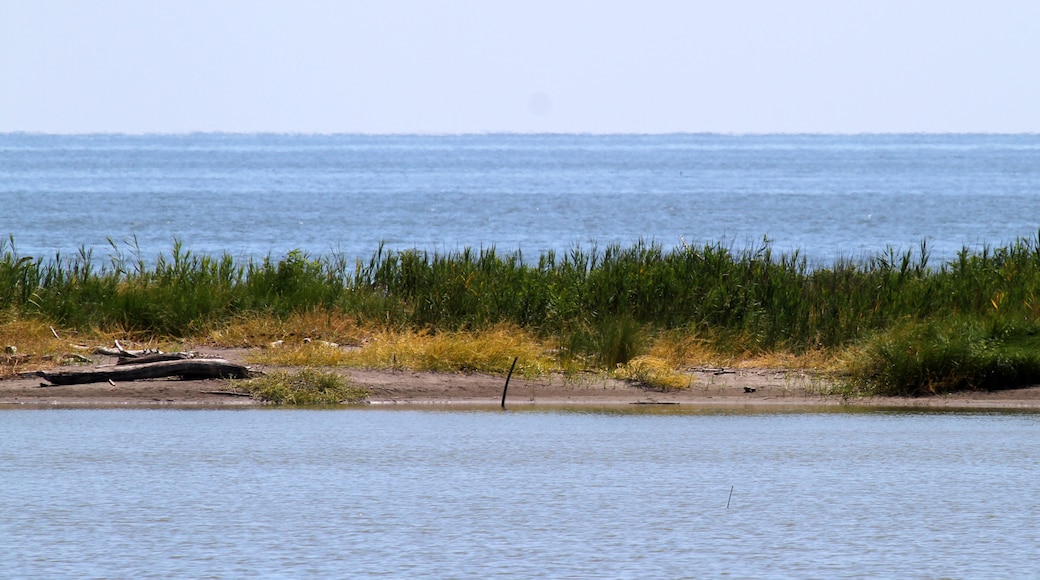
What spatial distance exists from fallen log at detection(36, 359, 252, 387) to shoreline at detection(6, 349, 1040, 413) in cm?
8

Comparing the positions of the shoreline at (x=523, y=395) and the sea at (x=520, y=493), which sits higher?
the sea at (x=520, y=493)

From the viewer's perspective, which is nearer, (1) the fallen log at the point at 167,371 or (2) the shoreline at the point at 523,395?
(2) the shoreline at the point at 523,395

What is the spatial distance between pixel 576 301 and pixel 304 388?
4330 millimetres

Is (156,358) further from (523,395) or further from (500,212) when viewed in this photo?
(500,212)

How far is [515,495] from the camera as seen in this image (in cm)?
908

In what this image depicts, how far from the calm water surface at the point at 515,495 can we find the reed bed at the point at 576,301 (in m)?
3.54

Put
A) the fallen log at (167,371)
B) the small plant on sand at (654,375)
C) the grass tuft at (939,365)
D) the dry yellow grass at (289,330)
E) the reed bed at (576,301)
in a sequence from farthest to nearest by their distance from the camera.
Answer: the reed bed at (576,301), the dry yellow grass at (289,330), the small plant on sand at (654,375), the grass tuft at (939,365), the fallen log at (167,371)

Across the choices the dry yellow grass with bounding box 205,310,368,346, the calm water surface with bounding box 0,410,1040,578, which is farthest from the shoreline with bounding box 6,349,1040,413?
the dry yellow grass with bounding box 205,310,368,346

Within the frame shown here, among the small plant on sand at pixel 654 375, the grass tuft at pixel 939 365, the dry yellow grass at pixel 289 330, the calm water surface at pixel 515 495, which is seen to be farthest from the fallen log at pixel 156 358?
the grass tuft at pixel 939 365

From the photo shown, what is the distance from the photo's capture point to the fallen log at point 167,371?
545 inches

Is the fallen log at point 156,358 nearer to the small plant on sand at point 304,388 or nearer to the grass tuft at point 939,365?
the small plant on sand at point 304,388

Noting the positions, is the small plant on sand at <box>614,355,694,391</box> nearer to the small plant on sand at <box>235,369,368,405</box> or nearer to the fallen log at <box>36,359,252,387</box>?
the small plant on sand at <box>235,369,368,405</box>

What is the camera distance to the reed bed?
16.1 meters

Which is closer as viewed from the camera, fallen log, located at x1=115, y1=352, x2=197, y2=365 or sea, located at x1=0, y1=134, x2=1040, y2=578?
sea, located at x1=0, y1=134, x2=1040, y2=578
